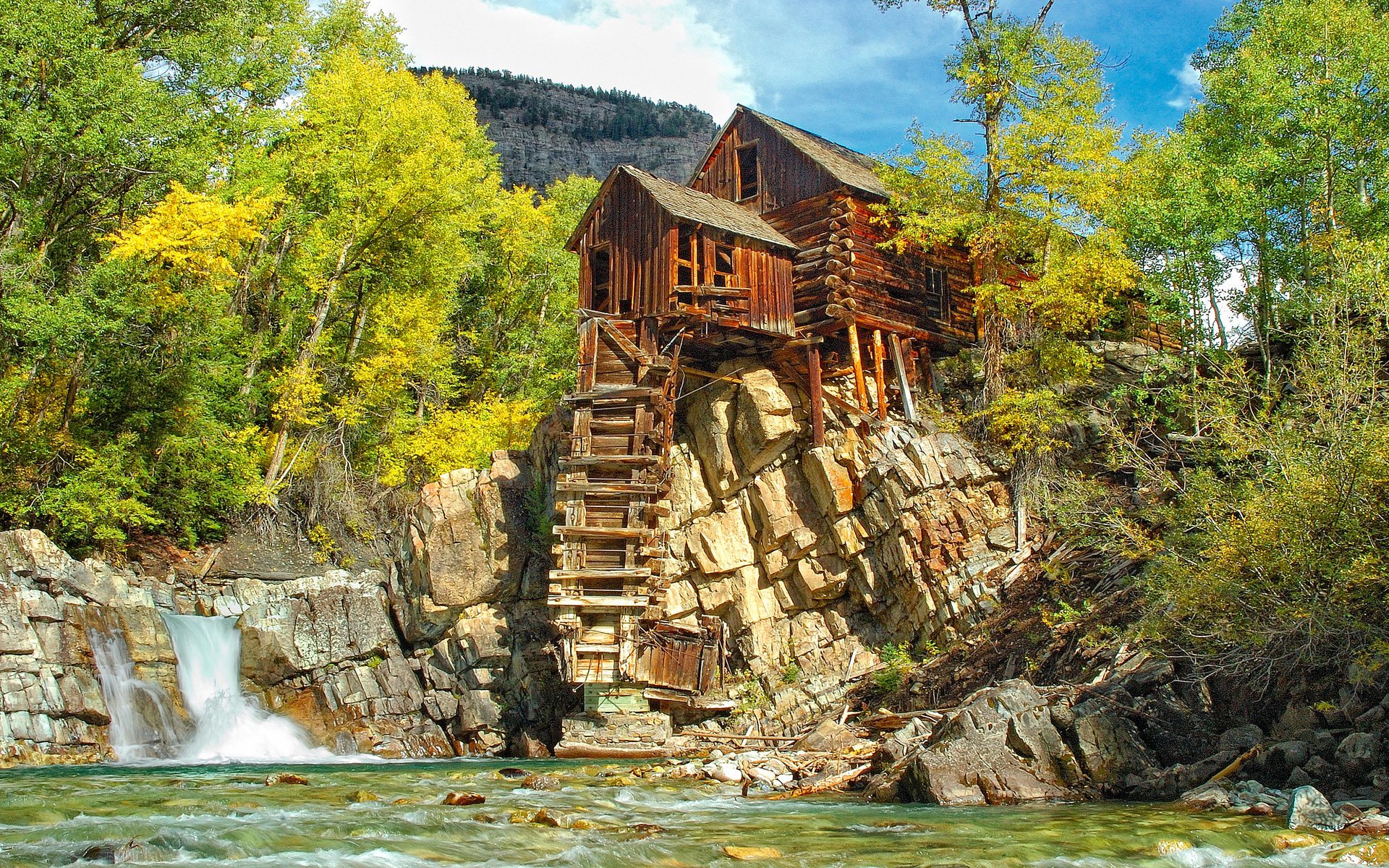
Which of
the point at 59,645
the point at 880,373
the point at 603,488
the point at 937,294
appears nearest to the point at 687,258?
the point at 880,373

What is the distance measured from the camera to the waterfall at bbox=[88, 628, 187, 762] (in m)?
20.7

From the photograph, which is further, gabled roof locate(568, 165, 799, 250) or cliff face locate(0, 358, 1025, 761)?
gabled roof locate(568, 165, 799, 250)

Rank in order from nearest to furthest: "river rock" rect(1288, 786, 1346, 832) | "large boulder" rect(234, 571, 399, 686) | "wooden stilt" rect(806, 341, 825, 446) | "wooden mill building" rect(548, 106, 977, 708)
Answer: "river rock" rect(1288, 786, 1346, 832) → "wooden mill building" rect(548, 106, 977, 708) → "large boulder" rect(234, 571, 399, 686) → "wooden stilt" rect(806, 341, 825, 446)

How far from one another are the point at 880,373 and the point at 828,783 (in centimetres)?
1261

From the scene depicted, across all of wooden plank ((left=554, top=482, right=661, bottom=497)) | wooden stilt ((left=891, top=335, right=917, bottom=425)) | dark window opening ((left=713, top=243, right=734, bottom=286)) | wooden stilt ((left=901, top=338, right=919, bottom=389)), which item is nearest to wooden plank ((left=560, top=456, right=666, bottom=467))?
wooden plank ((left=554, top=482, right=661, bottom=497))

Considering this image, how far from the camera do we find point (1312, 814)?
36.1 feet

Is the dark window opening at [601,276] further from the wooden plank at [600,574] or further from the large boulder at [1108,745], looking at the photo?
the large boulder at [1108,745]

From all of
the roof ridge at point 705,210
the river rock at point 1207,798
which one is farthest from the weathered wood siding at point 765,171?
the river rock at point 1207,798

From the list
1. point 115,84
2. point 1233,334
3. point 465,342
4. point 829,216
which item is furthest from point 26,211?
point 1233,334

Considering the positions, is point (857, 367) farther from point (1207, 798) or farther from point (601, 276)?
point (1207, 798)

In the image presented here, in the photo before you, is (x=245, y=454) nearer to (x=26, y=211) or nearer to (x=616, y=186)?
(x=26, y=211)

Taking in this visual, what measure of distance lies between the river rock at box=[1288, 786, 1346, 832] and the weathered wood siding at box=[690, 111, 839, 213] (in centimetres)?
1907

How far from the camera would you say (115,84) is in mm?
24172

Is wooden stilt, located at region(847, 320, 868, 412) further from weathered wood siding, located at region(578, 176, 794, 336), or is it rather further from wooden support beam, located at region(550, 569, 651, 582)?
wooden support beam, located at region(550, 569, 651, 582)
